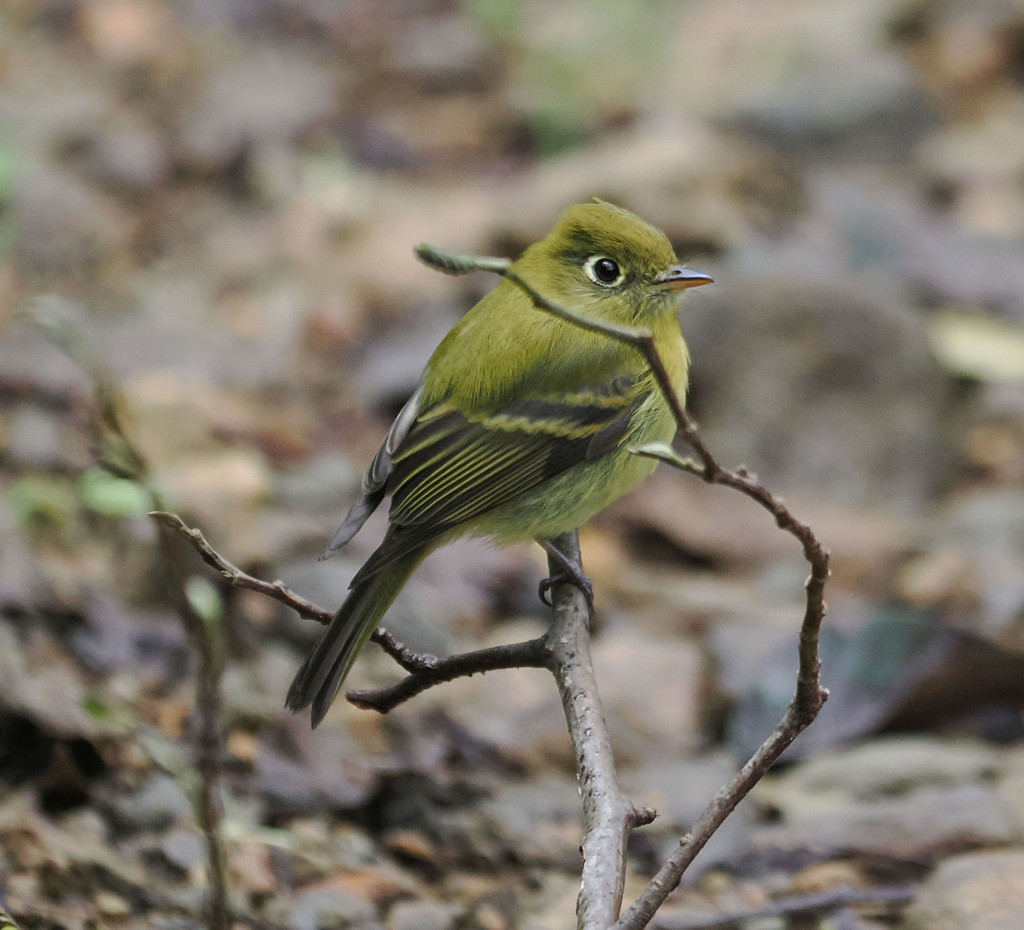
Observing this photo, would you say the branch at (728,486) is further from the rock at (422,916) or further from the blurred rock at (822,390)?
the blurred rock at (822,390)

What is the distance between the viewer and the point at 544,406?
11.0ft

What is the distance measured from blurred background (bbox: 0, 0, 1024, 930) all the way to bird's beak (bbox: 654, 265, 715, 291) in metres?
1.26

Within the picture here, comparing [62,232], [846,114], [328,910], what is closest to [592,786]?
[328,910]

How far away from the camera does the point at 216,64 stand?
8992 mm

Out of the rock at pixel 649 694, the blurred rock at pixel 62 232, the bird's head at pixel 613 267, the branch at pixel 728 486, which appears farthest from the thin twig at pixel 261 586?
the blurred rock at pixel 62 232

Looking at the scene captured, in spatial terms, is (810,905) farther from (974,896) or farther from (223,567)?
(223,567)

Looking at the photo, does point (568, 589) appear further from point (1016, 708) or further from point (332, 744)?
point (1016, 708)

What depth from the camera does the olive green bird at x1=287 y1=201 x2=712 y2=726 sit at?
3.19 metres

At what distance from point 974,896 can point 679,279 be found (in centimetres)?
161

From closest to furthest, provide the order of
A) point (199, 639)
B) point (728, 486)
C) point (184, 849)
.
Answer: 1. point (728, 486)
2. point (199, 639)
3. point (184, 849)

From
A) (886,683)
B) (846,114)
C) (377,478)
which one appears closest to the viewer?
(377,478)

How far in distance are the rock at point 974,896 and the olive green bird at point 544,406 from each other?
103 cm

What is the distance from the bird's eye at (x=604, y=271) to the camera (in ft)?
11.5

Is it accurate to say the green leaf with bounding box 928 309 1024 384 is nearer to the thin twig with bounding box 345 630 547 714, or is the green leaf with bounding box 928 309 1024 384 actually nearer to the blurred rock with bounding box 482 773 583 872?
the blurred rock with bounding box 482 773 583 872
